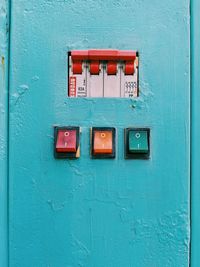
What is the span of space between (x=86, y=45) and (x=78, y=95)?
0.12 meters

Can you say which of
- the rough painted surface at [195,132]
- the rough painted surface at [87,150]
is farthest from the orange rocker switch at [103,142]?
the rough painted surface at [195,132]

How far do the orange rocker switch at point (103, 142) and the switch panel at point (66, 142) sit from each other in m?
0.04

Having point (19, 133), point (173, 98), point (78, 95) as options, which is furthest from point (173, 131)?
point (19, 133)

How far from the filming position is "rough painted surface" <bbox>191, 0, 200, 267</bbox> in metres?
0.96

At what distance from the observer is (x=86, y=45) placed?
0.97 m

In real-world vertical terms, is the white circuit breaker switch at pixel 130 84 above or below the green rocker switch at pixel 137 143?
above

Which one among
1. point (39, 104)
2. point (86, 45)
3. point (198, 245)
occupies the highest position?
point (86, 45)

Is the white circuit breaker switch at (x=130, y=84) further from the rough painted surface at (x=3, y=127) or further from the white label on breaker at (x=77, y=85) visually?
the rough painted surface at (x=3, y=127)

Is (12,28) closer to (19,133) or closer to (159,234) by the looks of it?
(19,133)

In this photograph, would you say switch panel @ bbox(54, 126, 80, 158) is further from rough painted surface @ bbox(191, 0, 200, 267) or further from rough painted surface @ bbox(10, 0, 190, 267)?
rough painted surface @ bbox(191, 0, 200, 267)

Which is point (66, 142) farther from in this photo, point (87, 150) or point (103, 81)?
point (103, 81)

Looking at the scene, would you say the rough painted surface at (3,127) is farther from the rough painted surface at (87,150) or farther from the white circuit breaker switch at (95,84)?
the white circuit breaker switch at (95,84)

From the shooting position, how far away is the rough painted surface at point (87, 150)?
95 cm

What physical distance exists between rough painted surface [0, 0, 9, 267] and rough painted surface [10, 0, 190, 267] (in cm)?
2
